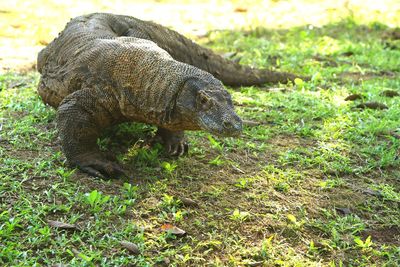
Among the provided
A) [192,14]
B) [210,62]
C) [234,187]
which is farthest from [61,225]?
[192,14]

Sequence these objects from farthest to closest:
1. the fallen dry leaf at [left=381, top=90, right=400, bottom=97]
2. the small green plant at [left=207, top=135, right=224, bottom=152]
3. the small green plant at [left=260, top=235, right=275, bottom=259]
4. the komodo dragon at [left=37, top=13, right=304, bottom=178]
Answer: the fallen dry leaf at [left=381, top=90, right=400, bottom=97] → the small green plant at [left=207, top=135, right=224, bottom=152] → the komodo dragon at [left=37, top=13, right=304, bottom=178] → the small green plant at [left=260, top=235, right=275, bottom=259]

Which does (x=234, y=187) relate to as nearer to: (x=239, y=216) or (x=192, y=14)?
(x=239, y=216)

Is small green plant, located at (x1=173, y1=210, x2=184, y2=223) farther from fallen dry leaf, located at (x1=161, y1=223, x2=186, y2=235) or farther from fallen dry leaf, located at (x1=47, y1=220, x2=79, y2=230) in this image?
fallen dry leaf, located at (x1=47, y1=220, x2=79, y2=230)

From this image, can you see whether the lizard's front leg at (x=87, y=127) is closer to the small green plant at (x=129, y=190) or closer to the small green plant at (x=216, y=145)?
the small green plant at (x=129, y=190)

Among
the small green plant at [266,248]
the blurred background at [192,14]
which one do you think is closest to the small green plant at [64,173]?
the small green plant at [266,248]

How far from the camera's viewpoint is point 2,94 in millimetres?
5285

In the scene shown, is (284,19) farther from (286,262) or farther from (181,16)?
(286,262)

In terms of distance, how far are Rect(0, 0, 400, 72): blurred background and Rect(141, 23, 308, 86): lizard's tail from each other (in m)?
2.24

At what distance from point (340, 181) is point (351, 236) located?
2.26 feet

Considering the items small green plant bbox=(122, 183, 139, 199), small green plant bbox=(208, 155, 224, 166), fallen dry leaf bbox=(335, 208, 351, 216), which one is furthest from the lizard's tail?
fallen dry leaf bbox=(335, 208, 351, 216)

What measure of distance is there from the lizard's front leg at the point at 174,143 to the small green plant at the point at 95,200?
922 mm

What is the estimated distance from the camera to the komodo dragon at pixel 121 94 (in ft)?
11.9

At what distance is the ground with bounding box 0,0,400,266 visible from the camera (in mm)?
3207

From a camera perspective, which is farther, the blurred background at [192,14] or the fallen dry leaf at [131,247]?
the blurred background at [192,14]
